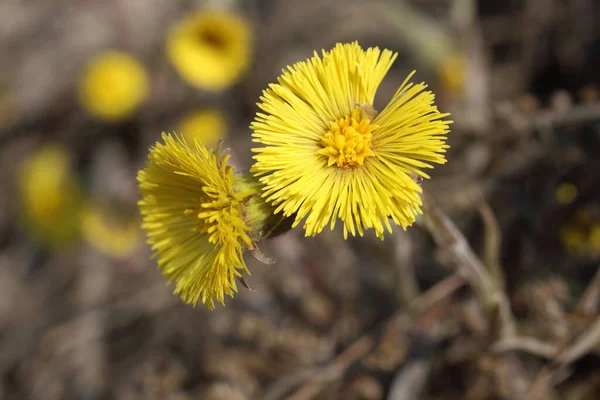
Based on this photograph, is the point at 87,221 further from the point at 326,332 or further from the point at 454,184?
the point at 454,184

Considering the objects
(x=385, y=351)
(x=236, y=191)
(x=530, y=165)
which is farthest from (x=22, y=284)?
(x=530, y=165)

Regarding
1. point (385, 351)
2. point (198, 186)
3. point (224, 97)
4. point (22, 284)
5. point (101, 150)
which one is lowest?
point (385, 351)

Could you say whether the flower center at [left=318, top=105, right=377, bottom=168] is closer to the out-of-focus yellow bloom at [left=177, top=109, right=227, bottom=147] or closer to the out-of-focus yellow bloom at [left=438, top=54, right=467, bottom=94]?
the out-of-focus yellow bloom at [left=438, top=54, right=467, bottom=94]

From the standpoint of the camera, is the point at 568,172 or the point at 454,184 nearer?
the point at 568,172

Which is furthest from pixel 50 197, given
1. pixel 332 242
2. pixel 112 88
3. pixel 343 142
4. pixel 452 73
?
pixel 343 142

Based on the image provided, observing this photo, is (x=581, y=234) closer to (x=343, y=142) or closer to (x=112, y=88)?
(x=343, y=142)
